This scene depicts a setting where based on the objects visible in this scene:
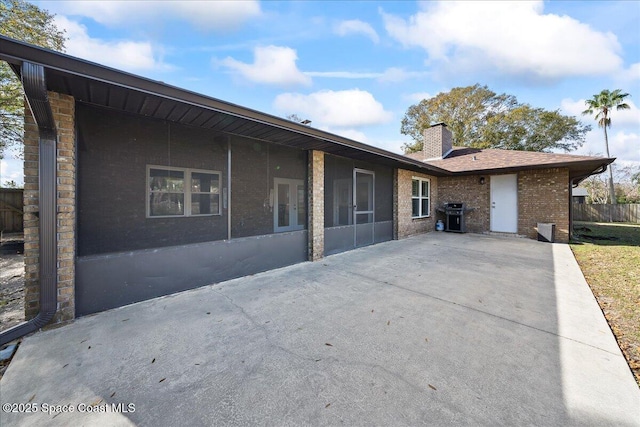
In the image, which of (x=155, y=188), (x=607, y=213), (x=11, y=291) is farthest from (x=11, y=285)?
(x=607, y=213)

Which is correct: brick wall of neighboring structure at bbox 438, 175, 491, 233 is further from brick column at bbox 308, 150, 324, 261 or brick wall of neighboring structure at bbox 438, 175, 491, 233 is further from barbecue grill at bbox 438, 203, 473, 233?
brick column at bbox 308, 150, 324, 261

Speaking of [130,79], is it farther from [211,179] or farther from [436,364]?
[436,364]

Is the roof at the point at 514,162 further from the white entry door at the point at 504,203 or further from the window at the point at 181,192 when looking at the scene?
the window at the point at 181,192

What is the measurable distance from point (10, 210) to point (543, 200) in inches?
768

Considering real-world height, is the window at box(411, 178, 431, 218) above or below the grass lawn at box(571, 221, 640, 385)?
above

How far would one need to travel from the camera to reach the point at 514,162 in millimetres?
9062

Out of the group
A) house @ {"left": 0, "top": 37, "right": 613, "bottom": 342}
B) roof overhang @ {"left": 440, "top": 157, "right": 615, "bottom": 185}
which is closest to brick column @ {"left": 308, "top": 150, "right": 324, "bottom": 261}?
house @ {"left": 0, "top": 37, "right": 613, "bottom": 342}

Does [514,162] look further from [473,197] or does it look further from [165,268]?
[165,268]

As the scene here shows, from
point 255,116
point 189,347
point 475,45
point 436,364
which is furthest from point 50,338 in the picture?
point 475,45

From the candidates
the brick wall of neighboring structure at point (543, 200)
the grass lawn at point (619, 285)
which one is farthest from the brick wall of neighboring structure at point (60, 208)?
the brick wall of neighboring structure at point (543, 200)

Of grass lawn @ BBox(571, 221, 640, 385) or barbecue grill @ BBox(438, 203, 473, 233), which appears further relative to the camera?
barbecue grill @ BBox(438, 203, 473, 233)

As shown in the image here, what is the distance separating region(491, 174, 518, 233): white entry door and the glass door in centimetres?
569

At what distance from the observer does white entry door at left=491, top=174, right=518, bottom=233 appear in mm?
9286

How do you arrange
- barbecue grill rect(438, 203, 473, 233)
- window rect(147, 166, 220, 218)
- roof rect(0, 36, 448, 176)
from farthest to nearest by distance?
1. barbecue grill rect(438, 203, 473, 233)
2. window rect(147, 166, 220, 218)
3. roof rect(0, 36, 448, 176)
